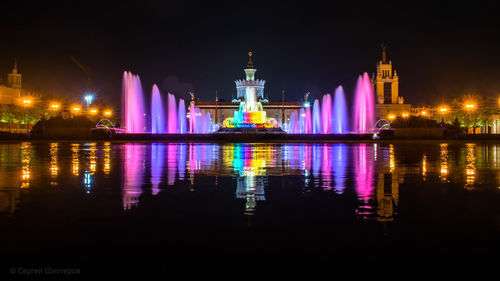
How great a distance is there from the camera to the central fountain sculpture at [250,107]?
282ft

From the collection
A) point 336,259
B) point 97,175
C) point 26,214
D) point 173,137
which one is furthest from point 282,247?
point 173,137

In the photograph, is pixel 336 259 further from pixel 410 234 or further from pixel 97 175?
pixel 97 175

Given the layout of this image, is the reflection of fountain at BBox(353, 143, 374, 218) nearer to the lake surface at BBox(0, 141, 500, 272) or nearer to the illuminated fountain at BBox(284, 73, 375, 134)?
the lake surface at BBox(0, 141, 500, 272)

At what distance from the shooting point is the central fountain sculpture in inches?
3382

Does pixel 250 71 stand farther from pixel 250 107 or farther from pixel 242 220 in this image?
pixel 242 220

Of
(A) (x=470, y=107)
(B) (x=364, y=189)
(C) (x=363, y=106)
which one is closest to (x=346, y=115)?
(C) (x=363, y=106)

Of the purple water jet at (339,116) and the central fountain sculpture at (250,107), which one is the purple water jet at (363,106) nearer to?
the purple water jet at (339,116)

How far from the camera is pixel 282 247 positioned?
5059 millimetres

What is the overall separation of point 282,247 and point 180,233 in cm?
129

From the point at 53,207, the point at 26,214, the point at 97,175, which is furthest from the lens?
the point at 97,175

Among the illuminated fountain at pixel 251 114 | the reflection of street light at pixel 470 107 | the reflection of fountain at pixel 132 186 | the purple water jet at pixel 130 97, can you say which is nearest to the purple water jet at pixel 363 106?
the illuminated fountain at pixel 251 114

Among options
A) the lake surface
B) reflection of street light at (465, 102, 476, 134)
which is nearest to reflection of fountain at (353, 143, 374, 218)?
the lake surface

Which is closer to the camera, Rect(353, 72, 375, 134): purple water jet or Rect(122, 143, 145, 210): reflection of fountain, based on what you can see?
Rect(122, 143, 145, 210): reflection of fountain

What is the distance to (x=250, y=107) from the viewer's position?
9462 cm
